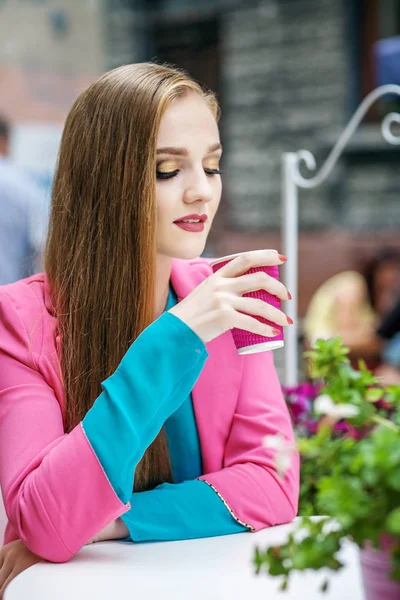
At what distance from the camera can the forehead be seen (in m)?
1.43

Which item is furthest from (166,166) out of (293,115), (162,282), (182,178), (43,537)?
(293,115)

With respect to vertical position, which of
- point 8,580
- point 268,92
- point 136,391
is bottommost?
point 8,580

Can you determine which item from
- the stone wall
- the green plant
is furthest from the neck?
the stone wall

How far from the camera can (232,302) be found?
48.5 inches

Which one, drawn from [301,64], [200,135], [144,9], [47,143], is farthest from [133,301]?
[144,9]

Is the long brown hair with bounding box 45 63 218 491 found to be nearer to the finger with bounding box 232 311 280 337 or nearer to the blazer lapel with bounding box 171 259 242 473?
the blazer lapel with bounding box 171 259 242 473

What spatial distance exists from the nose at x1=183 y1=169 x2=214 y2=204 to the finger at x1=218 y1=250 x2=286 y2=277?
0.68 ft

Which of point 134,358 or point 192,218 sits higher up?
point 192,218

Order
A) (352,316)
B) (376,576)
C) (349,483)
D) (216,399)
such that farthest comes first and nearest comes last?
(352,316), (216,399), (376,576), (349,483)

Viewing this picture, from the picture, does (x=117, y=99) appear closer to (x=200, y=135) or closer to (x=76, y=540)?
(x=200, y=135)

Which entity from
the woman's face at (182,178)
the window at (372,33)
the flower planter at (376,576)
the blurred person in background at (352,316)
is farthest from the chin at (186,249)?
the window at (372,33)

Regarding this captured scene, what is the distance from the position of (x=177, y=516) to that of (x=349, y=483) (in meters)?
0.62

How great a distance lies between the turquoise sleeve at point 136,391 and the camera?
3.94ft

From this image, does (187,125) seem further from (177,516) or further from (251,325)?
(177,516)
